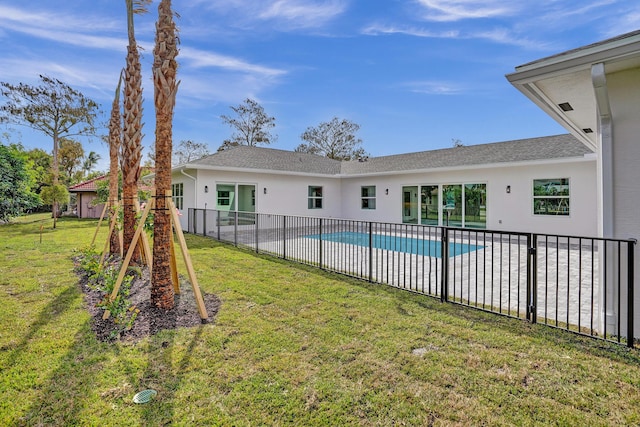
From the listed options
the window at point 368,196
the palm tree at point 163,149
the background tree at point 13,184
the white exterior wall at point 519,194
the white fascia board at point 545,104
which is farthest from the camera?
the window at point 368,196

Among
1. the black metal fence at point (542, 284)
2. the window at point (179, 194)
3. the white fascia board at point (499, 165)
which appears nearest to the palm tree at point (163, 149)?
the black metal fence at point (542, 284)

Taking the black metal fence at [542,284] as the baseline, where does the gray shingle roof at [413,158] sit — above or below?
above

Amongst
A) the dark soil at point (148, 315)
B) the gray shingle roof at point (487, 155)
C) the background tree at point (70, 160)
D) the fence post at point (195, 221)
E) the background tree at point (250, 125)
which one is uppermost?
the background tree at point (250, 125)

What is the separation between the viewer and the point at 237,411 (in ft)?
7.75

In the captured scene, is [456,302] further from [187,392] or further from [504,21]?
[504,21]

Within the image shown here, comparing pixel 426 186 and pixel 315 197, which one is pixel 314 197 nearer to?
pixel 315 197

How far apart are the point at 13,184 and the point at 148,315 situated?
60.4ft

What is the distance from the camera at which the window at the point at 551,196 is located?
10797 mm

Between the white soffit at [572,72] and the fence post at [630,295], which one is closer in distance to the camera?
the white soffit at [572,72]

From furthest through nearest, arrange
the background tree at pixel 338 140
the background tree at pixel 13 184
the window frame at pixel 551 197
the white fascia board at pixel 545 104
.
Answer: the background tree at pixel 338 140, the background tree at pixel 13 184, the window frame at pixel 551 197, the white fascia board at pixel 545 104

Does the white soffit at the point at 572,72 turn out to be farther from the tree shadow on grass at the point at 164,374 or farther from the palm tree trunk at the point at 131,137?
the palm tree trunk at the point at 131,137

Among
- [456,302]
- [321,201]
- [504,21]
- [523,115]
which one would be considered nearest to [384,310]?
[456,302]

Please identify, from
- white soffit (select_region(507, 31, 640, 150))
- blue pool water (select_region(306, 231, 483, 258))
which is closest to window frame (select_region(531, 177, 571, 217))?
blue pool water (select_region(306, 231, 483, 258))

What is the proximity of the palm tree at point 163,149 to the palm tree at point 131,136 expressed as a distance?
9.29 ft
